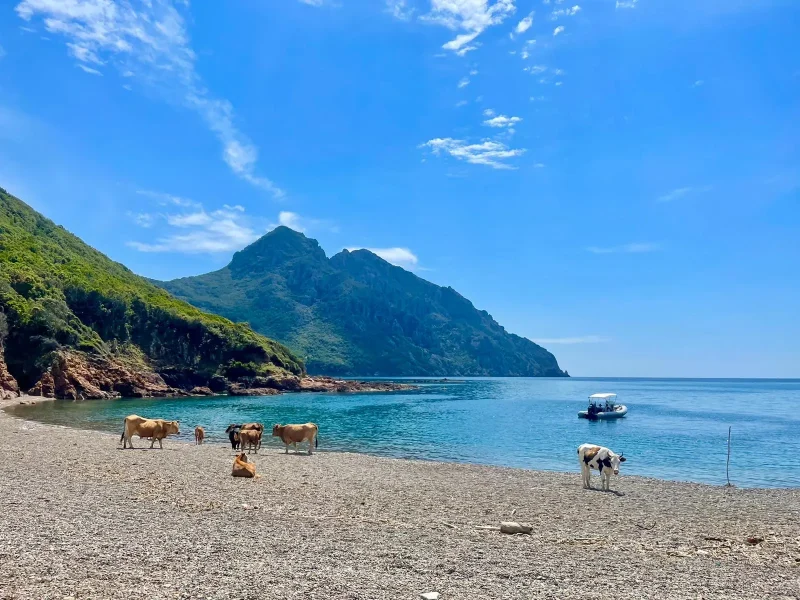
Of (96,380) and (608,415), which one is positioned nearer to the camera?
(608,415)

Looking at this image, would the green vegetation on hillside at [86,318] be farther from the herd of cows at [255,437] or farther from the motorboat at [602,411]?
the motorboat at [602,411]

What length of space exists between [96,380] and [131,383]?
783cm

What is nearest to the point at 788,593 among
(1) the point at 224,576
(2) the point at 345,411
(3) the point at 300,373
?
(1) the point at 224,576

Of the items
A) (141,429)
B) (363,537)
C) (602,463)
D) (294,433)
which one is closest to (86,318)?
(141,429)

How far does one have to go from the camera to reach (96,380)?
Result: 3440 inches

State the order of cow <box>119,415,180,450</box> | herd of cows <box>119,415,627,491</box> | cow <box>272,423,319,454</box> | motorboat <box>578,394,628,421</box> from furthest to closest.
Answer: motorboat <box>578,394,628,421</box> < cow <box>272,423,319,454</box> < cow <box>119,415,180,450</box> < herd of cows <box>119,415,627,491</box>

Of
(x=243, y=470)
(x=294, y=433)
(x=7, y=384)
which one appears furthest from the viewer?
(x=7, y=384)

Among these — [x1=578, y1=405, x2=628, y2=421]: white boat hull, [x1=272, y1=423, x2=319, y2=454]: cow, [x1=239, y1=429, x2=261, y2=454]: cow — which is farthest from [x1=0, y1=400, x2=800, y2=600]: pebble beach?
[x1=578, y1=405, x2=628, y2=421]: white boat hull

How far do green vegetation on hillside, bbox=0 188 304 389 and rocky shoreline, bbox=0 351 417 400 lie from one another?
2.19 metres

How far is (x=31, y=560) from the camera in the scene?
30.3 ft

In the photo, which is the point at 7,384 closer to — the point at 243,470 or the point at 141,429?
the point at 141,429

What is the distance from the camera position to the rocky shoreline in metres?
78.5

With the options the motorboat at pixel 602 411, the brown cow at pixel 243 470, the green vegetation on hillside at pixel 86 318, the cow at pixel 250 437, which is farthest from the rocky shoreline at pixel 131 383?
the motorboat at pixel 602 411

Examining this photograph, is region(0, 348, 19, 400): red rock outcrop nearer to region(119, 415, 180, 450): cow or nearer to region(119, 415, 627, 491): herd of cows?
region(119, 415, 627, 491): herd of cows
